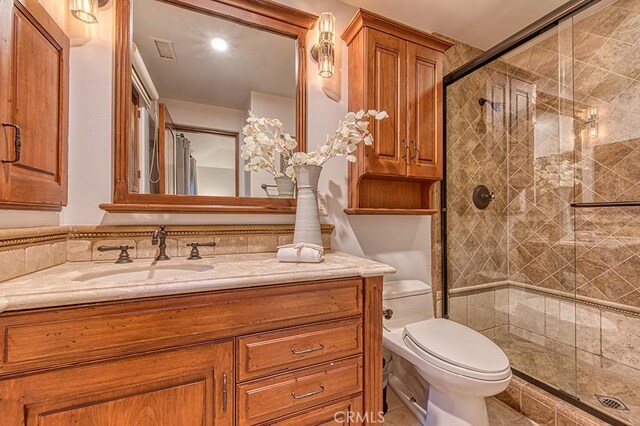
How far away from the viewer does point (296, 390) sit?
3.21 ft

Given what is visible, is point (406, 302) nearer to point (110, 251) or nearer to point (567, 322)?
point (567, 322)

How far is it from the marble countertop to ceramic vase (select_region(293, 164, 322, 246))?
0.62ft

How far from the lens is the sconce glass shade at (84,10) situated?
1.14 meters

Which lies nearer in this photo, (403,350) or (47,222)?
(47,222)

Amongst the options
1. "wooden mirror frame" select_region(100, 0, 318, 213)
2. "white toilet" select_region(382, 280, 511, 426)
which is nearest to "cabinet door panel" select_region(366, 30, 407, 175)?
"wooden mirror frame" select_region(100, 0, 318, 213)

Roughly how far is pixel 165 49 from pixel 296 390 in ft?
5.25

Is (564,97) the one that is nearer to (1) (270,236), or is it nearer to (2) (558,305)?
(2) (558,305)

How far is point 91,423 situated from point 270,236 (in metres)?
0.94

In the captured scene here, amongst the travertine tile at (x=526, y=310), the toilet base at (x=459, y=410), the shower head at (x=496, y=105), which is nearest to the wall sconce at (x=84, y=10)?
the toilet base at (x=459, y=410)

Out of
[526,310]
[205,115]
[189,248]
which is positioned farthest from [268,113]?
[526,310]

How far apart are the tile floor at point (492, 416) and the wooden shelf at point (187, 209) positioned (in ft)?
4.08

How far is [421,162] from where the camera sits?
5.70 ft

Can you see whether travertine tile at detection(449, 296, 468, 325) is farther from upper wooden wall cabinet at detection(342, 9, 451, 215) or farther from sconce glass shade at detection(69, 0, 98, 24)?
sconce glass shade at detection(69, 0, 98, 24)

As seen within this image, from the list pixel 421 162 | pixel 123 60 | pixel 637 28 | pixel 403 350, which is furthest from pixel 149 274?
pixel 637 28
